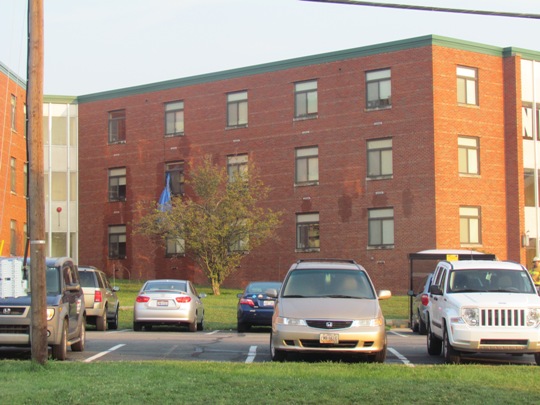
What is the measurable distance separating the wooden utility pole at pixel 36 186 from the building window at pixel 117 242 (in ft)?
144

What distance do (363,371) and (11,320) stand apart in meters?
6.38

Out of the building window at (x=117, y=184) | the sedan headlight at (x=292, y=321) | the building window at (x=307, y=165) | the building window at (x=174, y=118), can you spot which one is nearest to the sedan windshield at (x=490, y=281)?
the sedan headlight at (x=292, y=321)

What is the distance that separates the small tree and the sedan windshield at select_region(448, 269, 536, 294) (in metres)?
29.8

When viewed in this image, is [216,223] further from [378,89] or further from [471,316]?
[471,316]

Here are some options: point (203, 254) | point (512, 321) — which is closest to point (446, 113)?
point (203, 254)

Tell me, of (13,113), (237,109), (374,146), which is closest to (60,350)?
(374,146)

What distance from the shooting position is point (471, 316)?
16359 millimetres

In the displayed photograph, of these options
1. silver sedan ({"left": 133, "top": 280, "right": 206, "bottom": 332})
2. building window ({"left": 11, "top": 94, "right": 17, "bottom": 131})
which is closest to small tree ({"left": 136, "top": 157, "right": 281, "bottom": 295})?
building window ({"left": 11, "top": 94, "right": 17, "bottom": 131})

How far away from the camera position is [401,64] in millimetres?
47750

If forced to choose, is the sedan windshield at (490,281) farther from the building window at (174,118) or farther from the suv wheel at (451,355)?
the building window at (174,118)

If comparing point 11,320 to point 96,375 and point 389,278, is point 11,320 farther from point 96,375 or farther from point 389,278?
point 389,278

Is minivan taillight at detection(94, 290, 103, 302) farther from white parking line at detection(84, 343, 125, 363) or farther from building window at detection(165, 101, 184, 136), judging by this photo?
building window at detection(165, 101, 184, 136)

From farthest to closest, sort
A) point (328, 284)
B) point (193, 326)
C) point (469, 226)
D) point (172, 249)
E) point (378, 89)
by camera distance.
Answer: point (172, 249) < point (378, 89) < point (469, 226) < point (193, 326) < point (328, 284)

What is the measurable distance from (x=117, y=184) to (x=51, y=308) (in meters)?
42.5
